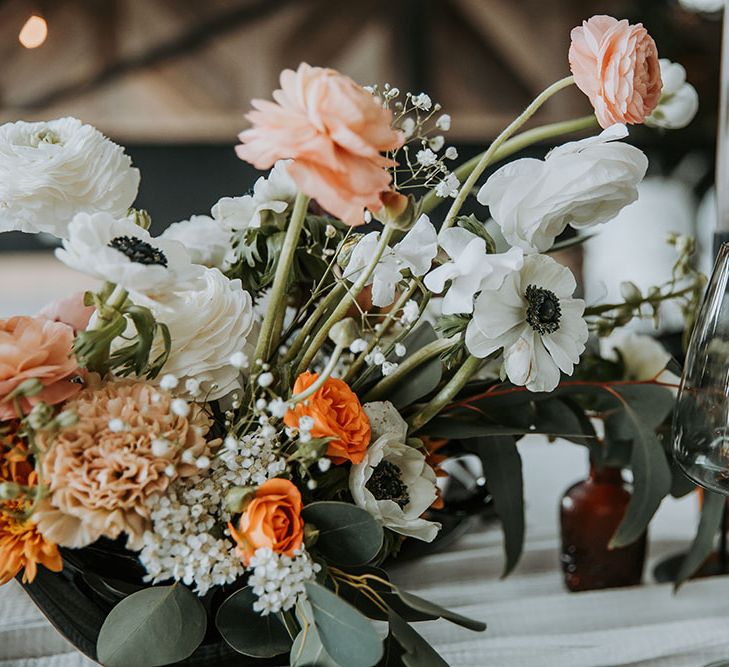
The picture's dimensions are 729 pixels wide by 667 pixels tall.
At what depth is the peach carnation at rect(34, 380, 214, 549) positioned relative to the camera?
1.18ft

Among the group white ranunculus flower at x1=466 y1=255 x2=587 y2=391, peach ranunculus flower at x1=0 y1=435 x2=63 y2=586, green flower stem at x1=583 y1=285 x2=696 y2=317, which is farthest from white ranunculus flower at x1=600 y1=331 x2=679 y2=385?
peach ranunculus flower at x1=0 y1=435 x2=63 y2=586

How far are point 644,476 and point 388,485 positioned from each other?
0.77 ft

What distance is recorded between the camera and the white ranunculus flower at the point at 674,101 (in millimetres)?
619

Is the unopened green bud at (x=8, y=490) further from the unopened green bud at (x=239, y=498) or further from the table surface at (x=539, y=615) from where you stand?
the table surface at (x=539, y=615)

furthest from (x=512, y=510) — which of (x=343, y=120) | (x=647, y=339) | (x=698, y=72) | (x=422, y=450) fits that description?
(x=698, y=72)

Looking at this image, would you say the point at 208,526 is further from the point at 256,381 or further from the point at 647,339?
the point at 647,339

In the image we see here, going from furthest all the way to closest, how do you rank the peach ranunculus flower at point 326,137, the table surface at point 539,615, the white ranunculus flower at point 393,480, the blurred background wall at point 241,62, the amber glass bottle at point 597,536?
the blurred background wall at point 241,62 < the amber glass bottle at point 597,536 < the table surface at point 539,615 < the white ranunculus flower at point 393,480 < the peach ranunculus flower at point 326,137

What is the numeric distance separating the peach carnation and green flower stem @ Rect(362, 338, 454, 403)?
136 millimetres

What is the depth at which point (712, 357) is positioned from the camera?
504 mm

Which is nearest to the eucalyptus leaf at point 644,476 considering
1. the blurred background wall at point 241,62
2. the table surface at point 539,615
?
the table surface at point 539,615

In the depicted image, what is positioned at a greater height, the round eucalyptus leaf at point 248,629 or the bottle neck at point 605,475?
the round eucalyptus leaf at point 248,629

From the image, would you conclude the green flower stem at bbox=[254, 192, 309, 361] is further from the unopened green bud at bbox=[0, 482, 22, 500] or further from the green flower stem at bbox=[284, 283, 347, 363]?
the unopened green bud at bbox=[0, 482, 22, 500]

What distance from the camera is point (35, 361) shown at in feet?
1.25

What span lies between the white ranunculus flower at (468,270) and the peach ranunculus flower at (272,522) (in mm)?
122
